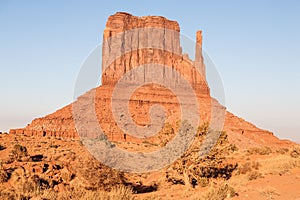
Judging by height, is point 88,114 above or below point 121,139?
above

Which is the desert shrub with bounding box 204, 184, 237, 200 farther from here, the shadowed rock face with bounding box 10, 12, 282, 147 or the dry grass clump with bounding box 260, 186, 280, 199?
the shadowed rock face with bounding box 10, 12, 282, 147

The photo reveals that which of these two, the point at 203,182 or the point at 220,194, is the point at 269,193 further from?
the point at 203,182

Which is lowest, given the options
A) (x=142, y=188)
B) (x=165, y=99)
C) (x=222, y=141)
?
(x=142, y=188)

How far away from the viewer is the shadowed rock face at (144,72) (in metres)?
78.1

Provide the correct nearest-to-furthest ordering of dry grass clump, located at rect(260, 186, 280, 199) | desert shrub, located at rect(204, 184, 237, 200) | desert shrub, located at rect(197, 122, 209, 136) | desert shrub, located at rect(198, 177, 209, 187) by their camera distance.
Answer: desert shrub, located at rect(204, 184, 237, 200), dry grass clump, located at rect(260, 186, 280, 199), desert shrub, located at rect(198, 177, 209, 187), desert shrub, located at rect(197, 122, 209, 136)

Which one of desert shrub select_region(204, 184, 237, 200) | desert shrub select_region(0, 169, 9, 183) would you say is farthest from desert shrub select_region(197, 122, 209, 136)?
desert shrub select_region(0, 169, 9, 183)

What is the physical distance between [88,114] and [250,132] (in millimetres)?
36363

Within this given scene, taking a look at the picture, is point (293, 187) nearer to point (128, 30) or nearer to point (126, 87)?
point (126, 87)

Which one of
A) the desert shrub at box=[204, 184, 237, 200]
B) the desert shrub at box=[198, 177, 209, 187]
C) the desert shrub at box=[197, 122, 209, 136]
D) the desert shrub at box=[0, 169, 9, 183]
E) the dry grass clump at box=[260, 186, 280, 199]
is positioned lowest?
the desert shrub at box=[0, 169, 9, 183]

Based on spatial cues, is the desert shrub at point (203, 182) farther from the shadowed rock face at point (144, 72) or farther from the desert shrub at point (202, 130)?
the shadowed rock face at point (144, 72)

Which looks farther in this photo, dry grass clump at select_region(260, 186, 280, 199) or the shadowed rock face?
the shadowed rock face

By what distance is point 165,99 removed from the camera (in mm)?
88812

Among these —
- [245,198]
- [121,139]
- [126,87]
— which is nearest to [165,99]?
[126,87]

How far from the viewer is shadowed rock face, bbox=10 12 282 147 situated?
78125mm
